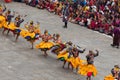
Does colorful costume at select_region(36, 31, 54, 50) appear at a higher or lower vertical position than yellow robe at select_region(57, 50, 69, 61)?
higher

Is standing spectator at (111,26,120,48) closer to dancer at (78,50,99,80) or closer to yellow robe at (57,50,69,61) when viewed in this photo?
yellow robe at (57,50,69,61)

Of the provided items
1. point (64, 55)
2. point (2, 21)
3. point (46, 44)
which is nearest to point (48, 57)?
point (46, 44)

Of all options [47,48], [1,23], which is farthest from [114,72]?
[1,23]

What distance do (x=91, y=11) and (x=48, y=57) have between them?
9359 mm

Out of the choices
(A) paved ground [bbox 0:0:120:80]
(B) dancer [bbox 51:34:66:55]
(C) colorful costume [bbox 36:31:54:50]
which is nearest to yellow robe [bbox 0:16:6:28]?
(A) paved ground [bbox 0:0:120:80]

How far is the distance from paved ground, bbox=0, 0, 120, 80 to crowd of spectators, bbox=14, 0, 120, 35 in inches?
24.7

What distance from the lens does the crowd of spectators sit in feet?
94.9

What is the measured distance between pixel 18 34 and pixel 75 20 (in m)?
7.74

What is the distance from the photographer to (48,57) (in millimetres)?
22312

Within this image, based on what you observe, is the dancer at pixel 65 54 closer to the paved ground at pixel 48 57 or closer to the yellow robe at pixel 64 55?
the yellow robe at pixel 64 55

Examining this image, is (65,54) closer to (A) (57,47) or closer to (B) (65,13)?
(A) (57,47)

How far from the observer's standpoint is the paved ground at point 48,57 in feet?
64.5

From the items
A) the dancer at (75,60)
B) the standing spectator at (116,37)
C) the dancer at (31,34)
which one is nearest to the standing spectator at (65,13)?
the standing spectator at (116,37)

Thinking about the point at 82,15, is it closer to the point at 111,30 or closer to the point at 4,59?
the point at 111,30
